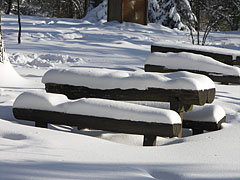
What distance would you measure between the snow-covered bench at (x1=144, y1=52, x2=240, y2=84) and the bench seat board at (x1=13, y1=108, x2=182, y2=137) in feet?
13.6

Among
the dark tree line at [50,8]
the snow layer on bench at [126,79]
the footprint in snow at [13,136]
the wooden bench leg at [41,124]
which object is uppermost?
the dark tree line at [50,8]

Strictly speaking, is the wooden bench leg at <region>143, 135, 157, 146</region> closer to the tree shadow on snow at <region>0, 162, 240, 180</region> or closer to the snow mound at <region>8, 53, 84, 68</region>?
the tree shadow on snow at <region>0, 162, 240, 180</region>

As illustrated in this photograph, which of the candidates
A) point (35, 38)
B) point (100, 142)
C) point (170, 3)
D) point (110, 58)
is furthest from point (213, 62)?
point (170, 3)

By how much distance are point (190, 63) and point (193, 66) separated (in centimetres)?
9

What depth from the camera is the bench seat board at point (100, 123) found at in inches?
178

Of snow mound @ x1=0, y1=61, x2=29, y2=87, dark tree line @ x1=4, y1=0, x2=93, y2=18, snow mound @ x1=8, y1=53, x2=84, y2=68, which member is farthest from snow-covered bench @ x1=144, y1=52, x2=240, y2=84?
dark tree line @ x1=4, y1=0, x2=93, y2=18

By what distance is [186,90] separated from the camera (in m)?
4.86

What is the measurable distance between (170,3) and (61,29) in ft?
22.7

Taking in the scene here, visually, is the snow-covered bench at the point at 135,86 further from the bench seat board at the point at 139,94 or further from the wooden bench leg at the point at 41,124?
the wooden bench leg at the point at 41,124

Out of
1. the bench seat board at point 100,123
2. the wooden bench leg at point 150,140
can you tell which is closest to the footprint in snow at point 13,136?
the bench seat board at point 100,123

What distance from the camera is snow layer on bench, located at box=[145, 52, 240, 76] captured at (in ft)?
28.4

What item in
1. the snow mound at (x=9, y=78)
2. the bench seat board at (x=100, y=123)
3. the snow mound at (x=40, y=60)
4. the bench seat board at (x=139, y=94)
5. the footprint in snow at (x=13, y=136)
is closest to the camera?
the footprint in snow at (x=13, y=136)

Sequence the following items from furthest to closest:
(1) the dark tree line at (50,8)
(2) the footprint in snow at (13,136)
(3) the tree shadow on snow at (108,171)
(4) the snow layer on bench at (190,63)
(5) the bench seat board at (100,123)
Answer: (1) the dark tree line at (50,8) < (4) the snow layer on bench at (190,63) < (5) the bench seat board at (100,123) < (2) the footprint in snow at (13,136) < (3) the tree shadow on snow at (108,171)

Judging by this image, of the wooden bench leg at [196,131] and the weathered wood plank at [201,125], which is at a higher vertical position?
the weathered wood plank at [201,125]
